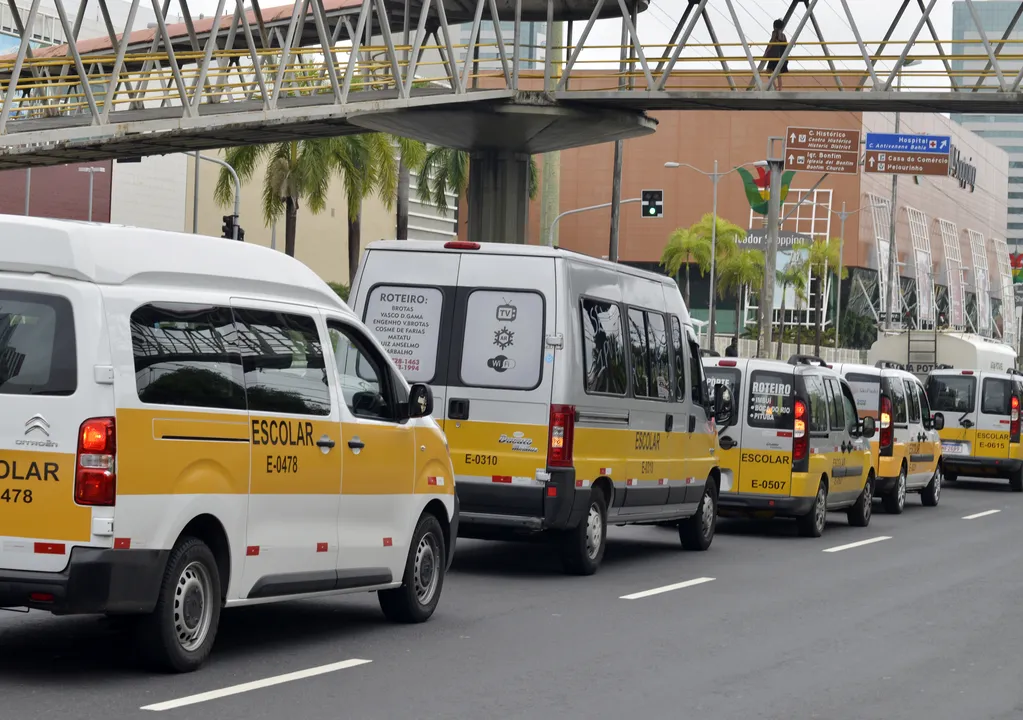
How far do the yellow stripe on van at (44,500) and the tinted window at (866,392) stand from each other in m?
16.9

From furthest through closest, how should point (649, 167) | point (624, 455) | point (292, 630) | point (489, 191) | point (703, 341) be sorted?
point (649, 167)
point (703, 341)
point (489, 191)
point (624, 455)
point (292, 630)

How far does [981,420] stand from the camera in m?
31.2

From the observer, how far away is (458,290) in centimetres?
1346

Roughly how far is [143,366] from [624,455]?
7.12m

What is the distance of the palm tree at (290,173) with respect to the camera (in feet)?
186

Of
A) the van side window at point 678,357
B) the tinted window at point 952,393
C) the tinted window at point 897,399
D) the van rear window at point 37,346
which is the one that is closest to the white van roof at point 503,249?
the van side window at point 678,357

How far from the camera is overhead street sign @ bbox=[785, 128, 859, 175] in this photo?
160ft

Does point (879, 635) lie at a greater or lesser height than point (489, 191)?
lesser

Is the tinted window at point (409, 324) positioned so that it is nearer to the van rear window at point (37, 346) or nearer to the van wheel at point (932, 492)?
the van rear window at point (37, 346)

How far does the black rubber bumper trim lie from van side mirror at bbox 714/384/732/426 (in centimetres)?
984

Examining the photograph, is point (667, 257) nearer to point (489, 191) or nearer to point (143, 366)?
point (489, 191)

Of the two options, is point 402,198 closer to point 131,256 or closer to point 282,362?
point 282,362

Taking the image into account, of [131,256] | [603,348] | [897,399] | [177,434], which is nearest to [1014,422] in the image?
[897,399]

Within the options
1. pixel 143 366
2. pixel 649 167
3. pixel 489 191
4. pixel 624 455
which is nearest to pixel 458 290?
pixel 624 455
